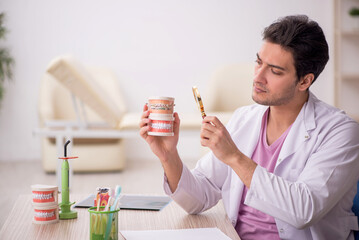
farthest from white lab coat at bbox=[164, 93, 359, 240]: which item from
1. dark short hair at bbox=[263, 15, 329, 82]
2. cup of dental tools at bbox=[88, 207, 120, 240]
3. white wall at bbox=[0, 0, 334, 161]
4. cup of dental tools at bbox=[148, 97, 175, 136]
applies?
white wall at bbox=[0, 0, 334, 161]

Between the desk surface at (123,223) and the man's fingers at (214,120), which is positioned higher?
the man's fingers at (214,120)

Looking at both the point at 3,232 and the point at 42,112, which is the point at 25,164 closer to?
the point at 42,112

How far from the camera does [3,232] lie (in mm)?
1151

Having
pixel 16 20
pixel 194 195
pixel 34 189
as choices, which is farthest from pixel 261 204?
pixel 16 20

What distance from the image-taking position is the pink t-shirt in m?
1.41

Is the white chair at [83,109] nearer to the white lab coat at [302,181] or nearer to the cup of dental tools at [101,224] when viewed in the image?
the white lab coat at [302,181]

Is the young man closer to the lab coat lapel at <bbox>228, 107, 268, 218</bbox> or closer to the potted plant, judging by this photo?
the lab coat lapel at <bbox>228, 107, 268, 218</bbox>

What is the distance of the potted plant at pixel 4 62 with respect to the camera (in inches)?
184

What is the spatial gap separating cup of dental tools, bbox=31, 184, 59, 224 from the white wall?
3.81 m

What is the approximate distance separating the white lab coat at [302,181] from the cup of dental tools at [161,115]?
236mm

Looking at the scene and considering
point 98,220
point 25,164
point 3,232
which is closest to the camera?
point 98,220

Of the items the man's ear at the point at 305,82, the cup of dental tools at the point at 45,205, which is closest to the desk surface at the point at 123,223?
the cup of dental tools at the point at 45,205

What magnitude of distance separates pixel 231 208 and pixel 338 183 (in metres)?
0.35

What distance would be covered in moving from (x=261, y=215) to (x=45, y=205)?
626 millimetres
